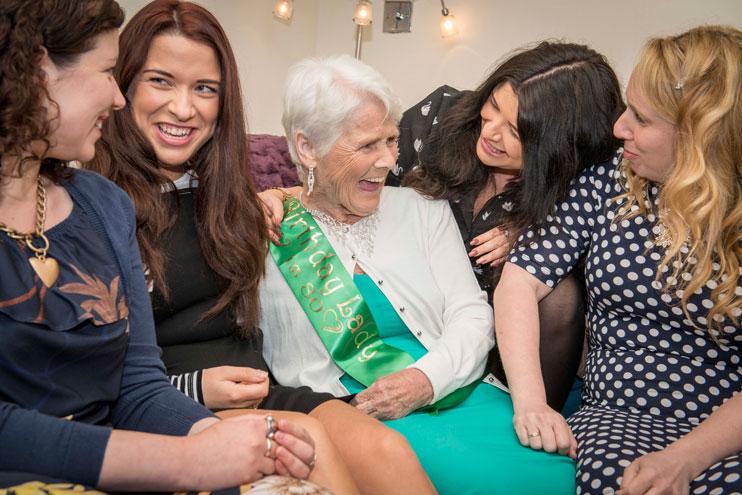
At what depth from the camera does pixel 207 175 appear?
177 cm

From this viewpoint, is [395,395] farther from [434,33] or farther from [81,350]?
[434,33]

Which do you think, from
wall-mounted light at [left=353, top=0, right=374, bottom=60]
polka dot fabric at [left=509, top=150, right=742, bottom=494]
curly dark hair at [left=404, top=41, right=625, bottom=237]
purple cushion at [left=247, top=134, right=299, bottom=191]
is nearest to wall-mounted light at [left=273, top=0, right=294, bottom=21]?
wall-mounted light at [left=353, top=0, right=374, bottom=60]

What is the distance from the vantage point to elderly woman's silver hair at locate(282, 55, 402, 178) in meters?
1.91

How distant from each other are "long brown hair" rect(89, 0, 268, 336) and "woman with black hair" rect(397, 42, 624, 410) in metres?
0.58

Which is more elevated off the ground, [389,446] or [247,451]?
[247,451]

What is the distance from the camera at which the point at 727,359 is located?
5.54 feet

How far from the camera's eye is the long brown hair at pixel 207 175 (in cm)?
167

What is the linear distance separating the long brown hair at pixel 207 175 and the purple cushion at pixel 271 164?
571mm

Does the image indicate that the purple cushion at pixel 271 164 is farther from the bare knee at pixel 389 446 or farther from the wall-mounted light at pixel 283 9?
the wall-mounted light at pixel 283 9

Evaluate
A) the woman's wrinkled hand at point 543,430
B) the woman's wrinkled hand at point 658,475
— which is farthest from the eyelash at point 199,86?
the woman's wrinkled hand at point 658,475

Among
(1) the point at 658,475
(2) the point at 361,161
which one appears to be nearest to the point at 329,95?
(2) the point at 361,161

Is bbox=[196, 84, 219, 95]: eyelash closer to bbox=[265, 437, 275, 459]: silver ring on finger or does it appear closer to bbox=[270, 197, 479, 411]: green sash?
bbox=[270, 197, 479, 411]: green sash

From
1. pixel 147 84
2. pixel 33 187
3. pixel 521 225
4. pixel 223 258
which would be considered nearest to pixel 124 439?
pixel 33 187

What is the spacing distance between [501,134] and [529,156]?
0.12 m
